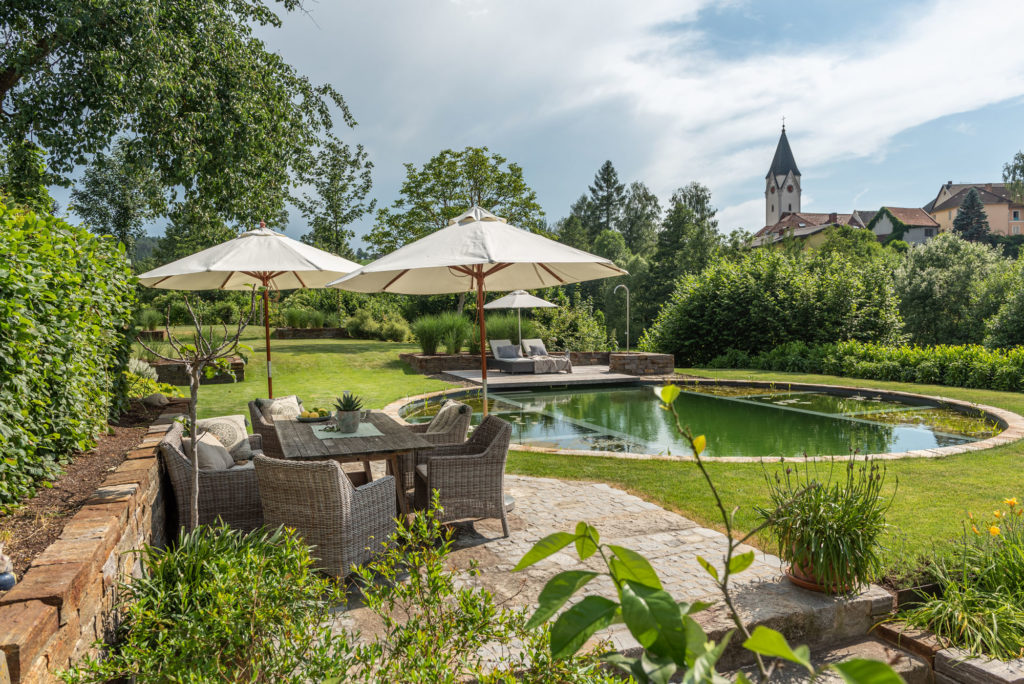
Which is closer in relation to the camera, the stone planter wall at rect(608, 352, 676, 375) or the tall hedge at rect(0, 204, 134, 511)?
the tall hedge at rect(0, 204, 134, 511)

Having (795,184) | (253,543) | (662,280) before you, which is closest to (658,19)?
(253,543)

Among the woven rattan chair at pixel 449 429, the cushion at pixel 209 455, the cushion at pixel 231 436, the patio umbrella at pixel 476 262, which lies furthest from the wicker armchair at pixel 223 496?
the patio umbrella at pixel 476 262

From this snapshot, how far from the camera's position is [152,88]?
7.51 metres

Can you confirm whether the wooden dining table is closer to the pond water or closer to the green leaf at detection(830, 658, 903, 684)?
the pond water

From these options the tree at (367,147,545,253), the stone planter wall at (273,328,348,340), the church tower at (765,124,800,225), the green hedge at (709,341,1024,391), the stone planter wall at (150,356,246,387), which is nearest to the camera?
the green hedge at (709,341,1024,391)

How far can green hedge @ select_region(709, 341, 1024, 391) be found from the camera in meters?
12.0

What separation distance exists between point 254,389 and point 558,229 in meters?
47.0

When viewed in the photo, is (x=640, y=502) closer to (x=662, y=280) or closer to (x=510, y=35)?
(x=510, y=35)

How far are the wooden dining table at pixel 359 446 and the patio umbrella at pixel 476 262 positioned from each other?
93 centimetres

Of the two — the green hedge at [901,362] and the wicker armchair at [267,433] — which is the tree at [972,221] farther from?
the wicker armchair at [267,433]

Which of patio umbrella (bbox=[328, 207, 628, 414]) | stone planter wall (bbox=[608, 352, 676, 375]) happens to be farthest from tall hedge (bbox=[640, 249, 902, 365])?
patio umbrella (bbox=[328, 207, 628, 414])

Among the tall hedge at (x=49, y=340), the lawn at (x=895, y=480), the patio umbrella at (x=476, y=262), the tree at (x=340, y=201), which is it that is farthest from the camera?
the tree at (x=340, y=201)

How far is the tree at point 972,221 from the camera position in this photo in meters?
48.4

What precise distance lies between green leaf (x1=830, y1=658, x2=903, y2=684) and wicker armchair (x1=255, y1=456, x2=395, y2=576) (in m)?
3.27
